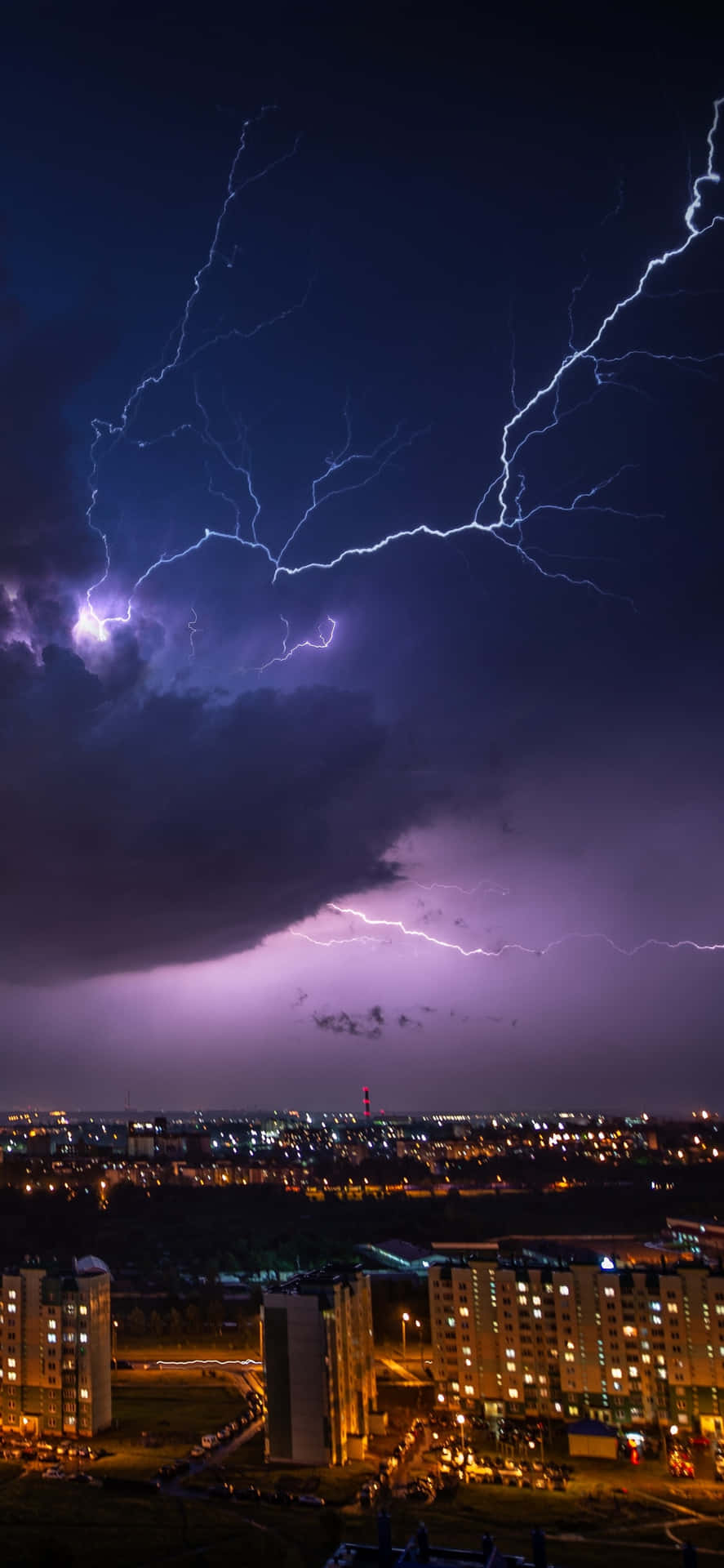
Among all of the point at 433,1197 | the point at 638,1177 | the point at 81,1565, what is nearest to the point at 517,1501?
the point at 81,1565

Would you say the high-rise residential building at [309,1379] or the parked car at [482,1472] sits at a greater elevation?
the high-rise residential building at [309,1379]

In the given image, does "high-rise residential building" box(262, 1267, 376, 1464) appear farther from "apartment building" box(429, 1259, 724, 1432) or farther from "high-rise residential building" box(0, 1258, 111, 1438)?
"high-rise residential building" box(0, 1258, 111, 1438)

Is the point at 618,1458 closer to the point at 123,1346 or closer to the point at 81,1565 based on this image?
the point at 81,1565

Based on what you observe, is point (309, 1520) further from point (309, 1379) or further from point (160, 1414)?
point (160, 1414)

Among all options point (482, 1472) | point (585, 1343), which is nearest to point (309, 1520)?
point (482, 1472)

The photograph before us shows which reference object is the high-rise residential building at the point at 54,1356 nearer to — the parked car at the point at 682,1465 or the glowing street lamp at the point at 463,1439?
the glowing street lamp at the point at 463,1439

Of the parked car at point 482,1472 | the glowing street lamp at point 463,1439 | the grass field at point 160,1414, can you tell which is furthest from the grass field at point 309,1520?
the glowing street lamp at point 463,1439
